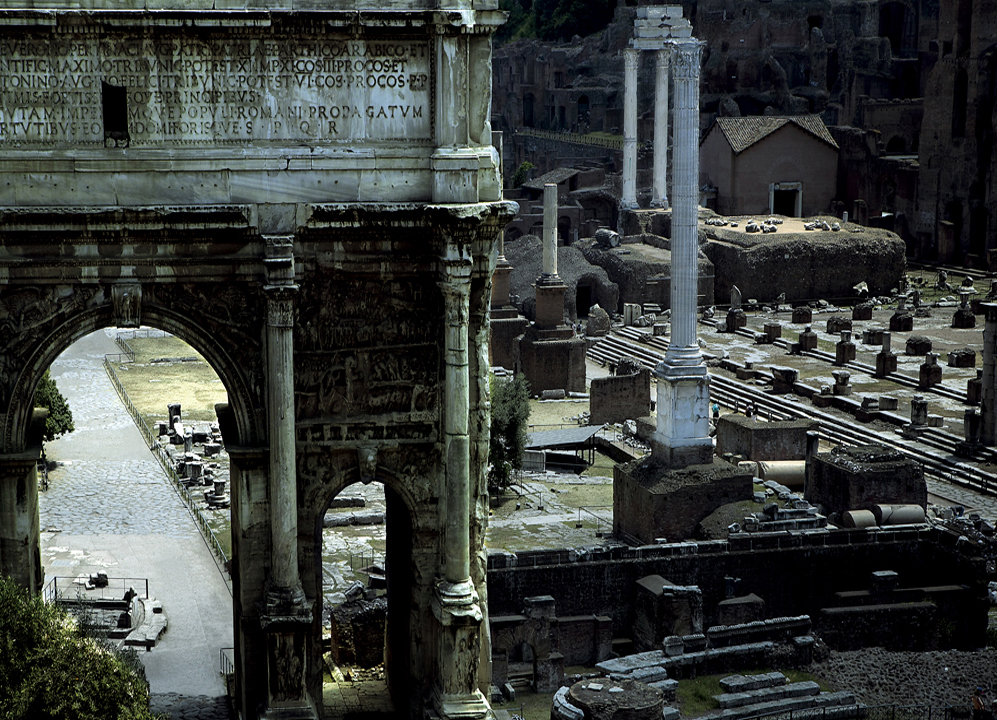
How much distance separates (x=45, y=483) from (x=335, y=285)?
67.1 feet

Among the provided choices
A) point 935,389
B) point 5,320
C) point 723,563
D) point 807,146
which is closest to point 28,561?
point 5,320

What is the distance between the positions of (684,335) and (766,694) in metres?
9.78

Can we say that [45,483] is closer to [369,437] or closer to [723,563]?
[723,563]

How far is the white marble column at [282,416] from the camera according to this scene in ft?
46.9

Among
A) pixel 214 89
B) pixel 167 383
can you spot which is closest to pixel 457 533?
pixel 214 89

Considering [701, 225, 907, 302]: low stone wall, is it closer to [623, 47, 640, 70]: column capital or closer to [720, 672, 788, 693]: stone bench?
[623, 47, 640, 70]: column capital

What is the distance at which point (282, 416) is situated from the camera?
47.5 ft

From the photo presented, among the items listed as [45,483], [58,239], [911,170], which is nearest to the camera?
[58,239]

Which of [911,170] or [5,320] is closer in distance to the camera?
[5,320]

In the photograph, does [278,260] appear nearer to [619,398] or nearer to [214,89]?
[214,89]

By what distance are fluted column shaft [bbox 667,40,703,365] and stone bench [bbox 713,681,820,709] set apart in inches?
361

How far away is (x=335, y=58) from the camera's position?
47.8ft

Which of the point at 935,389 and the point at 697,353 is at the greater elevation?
the point at 697,353

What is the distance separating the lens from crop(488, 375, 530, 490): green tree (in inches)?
1257
